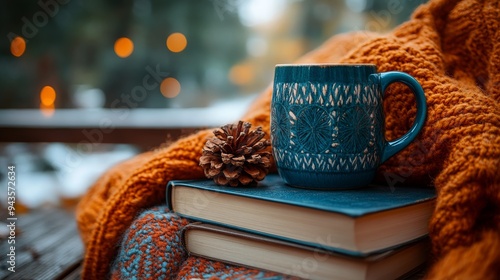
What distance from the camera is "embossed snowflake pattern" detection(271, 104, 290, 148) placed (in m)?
0.55

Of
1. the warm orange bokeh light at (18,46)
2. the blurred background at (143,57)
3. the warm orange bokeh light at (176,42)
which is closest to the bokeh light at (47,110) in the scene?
the blurred background at (143,57)

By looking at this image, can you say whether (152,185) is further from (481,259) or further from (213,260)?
(481,259)

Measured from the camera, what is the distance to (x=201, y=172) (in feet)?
2.10

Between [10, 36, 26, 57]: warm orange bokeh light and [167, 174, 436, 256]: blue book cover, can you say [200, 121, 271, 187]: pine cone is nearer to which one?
[167, 174, 436, 256]: blue book cover

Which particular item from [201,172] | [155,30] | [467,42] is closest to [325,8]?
[155,30]

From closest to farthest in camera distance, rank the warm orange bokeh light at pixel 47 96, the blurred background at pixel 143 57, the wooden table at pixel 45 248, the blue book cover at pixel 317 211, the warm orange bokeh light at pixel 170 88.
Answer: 1. the blue book cover at pixel 317 211
2. the wooden table at pixel 45 248
3. the blurred background at pixel 143 57
4. the warm orange bokeh light at pixel 170 88
5. the warm orange bokeh light at pixel 47 96

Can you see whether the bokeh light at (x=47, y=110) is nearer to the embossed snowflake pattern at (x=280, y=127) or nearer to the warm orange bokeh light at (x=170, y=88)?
the warm orange bokeh light at (x=170, y=88)

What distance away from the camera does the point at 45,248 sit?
34.5 inches

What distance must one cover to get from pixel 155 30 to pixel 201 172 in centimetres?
107

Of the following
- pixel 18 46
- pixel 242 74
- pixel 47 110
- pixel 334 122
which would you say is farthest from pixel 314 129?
pixel 18 46

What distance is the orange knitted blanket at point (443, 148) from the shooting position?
0.47 metres

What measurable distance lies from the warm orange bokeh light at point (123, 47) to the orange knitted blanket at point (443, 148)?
0.95m

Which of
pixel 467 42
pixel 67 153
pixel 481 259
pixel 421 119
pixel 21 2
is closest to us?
pixel 481 259

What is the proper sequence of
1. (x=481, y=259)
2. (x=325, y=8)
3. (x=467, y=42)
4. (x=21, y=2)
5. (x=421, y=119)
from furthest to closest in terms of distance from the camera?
(x=21, y=2), (x=325, y=8), (x=467, y=42), (x=421, y=119), (x=481, y=259)
